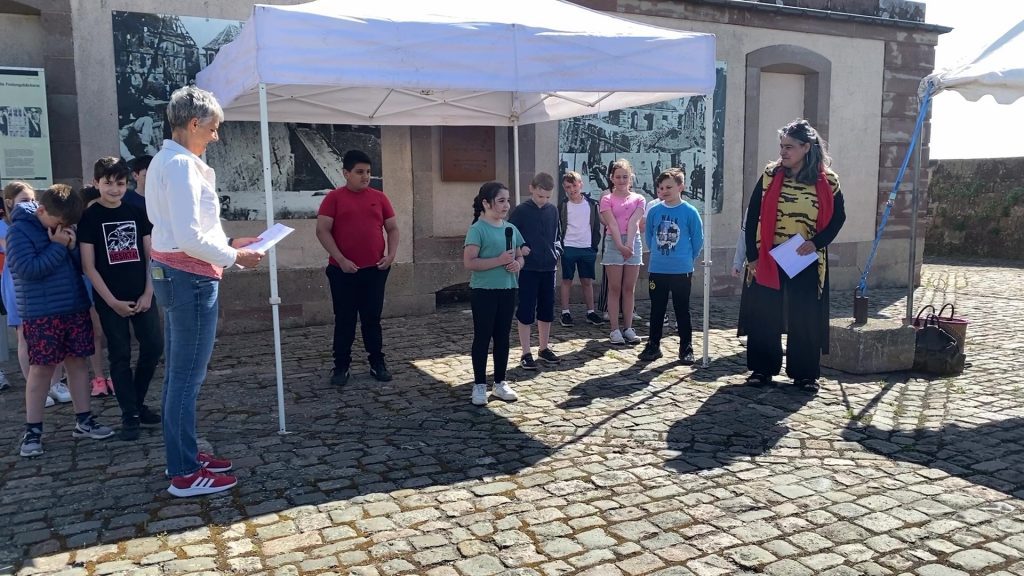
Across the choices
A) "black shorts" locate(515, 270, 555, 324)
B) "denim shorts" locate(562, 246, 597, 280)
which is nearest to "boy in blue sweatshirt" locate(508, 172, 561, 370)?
"black shorts" locate(515, 270, 555, 324)

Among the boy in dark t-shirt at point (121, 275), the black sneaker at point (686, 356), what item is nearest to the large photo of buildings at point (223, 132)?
the boy in dark t-shirt at point (121, 275)

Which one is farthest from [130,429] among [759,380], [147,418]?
[759,380]

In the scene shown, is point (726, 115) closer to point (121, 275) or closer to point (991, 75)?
point (991, 75)

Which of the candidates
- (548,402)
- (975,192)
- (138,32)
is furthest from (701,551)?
(975,192)

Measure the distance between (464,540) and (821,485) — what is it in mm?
1908

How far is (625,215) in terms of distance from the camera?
7.44 meters

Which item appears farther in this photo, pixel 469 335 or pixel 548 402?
pixel 469 335

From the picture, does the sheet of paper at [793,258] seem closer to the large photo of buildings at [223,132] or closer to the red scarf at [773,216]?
the red scarf at [773,216]

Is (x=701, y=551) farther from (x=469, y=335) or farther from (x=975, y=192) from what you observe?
(x=975, y=192)

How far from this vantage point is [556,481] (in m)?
4.05

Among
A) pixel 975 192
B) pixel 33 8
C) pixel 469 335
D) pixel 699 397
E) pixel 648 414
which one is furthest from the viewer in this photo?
pixel 975 192

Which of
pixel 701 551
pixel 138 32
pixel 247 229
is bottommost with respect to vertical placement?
pixel 701 551

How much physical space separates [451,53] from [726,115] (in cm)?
661

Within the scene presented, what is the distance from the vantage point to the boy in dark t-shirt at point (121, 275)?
182 inches
